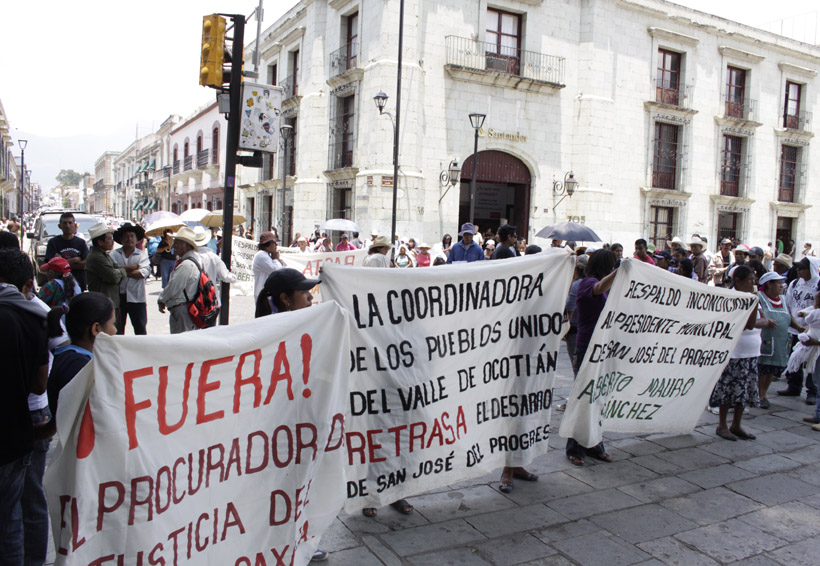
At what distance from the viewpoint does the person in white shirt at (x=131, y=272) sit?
679 centimetres

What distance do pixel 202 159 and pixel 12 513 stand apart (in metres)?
39.7

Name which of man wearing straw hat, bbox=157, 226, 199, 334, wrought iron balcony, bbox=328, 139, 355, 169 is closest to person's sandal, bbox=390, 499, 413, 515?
man wearing straw hat, bbox=157, 226, 199, 334

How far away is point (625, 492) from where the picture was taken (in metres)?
4.48

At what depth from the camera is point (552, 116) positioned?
2234 cm

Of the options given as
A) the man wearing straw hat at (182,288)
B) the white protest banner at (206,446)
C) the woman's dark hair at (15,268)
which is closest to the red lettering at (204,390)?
the white protest banner at (206,446)

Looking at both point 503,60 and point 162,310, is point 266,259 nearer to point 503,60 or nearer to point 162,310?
point 162,310

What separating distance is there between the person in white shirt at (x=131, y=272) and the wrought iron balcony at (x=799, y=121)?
30.1m

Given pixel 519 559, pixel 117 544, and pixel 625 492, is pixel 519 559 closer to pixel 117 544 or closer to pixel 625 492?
pixel 625 492

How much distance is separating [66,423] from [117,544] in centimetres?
54

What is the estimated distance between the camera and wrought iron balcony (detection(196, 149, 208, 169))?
3869 centimetres

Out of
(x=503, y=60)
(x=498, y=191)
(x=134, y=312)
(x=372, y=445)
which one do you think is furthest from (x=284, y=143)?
(x=372, y=445)

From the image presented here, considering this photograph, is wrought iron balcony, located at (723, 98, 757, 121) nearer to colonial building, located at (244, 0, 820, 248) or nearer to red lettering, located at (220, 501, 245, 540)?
colonial building, located at (244, 0, 820, 248)

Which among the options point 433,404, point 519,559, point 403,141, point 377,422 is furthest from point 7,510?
point 403,141

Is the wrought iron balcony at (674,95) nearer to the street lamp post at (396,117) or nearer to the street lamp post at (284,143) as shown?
the street lamp post at (396,117)
